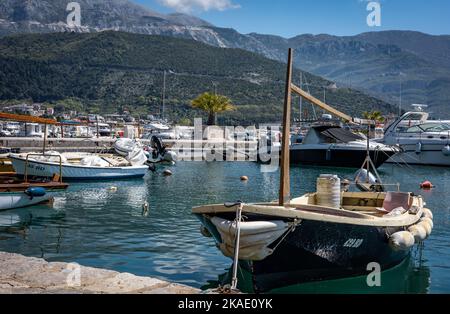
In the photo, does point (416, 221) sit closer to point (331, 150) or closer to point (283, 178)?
point (283, 178)

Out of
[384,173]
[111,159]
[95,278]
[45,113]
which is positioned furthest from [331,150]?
[45,113]

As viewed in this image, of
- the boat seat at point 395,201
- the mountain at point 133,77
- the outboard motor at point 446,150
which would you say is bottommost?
the boat seat at point 395,201

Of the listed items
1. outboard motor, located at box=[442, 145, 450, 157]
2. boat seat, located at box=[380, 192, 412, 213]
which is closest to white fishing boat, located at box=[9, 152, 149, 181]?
boat seat, located at box=[380, 192, 412, 213]

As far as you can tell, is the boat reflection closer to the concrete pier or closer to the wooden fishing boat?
the wooden fishing boat

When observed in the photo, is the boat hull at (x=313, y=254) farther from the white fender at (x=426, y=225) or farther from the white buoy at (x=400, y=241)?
the white fender at (x=426, y=225)

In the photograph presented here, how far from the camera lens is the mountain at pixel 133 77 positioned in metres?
147

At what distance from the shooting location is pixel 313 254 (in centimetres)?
1101

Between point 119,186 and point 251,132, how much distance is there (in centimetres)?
5612

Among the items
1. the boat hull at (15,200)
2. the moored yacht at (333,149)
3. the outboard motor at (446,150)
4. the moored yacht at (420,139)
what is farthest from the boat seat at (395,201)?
the outboard motor at (446,150)

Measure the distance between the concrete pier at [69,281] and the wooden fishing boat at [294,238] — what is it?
5.70 feet

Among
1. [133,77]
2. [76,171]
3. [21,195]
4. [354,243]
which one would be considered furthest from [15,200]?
[133,77]

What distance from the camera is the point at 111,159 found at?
36.2m

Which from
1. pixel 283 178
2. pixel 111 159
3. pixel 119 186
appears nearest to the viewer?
pixel 283 178

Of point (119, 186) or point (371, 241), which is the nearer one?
point (371, 241)
